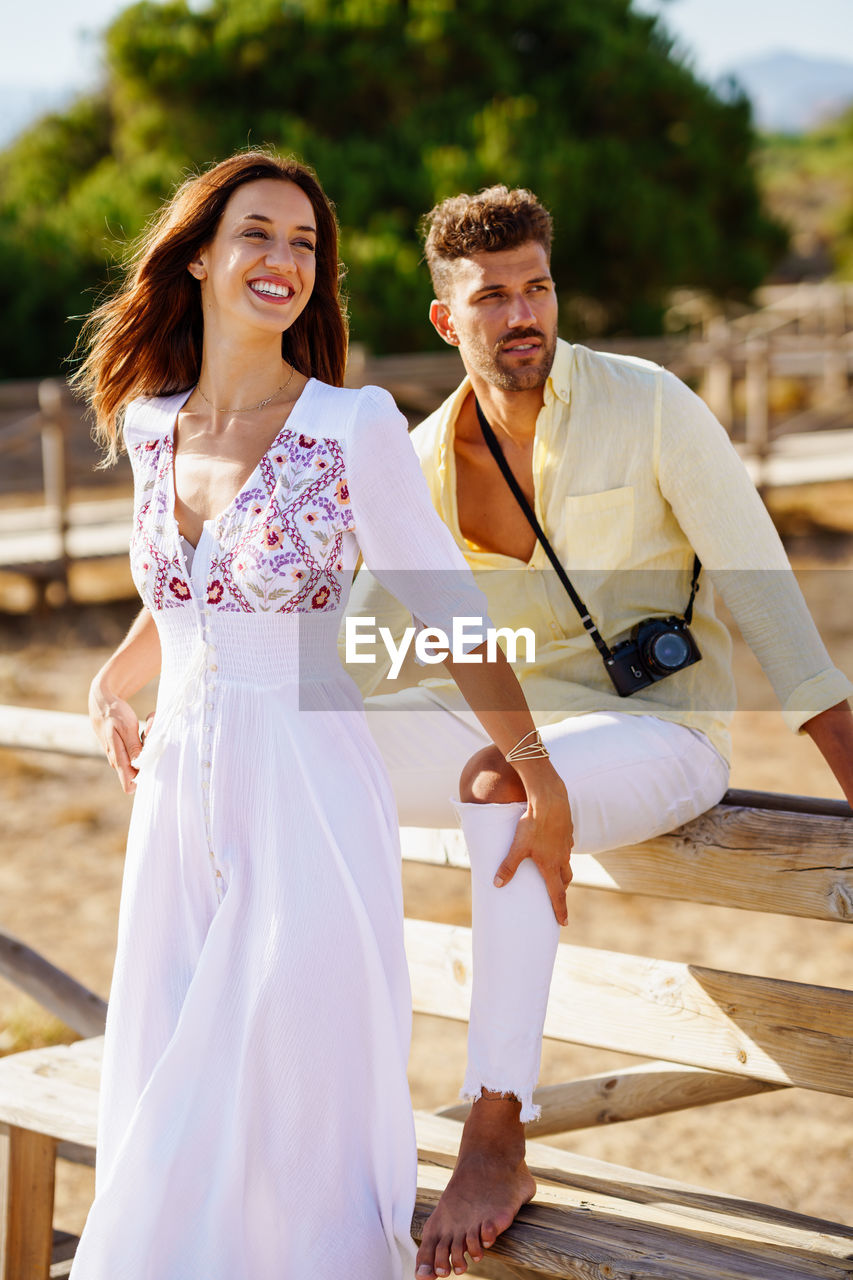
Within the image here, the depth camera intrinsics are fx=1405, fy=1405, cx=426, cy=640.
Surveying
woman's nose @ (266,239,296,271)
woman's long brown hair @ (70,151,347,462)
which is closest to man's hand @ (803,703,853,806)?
woman's long brown hair @ (70,151,347,462)

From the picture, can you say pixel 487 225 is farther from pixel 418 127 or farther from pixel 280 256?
pixel 418 127

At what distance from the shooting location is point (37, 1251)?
275 centimetres

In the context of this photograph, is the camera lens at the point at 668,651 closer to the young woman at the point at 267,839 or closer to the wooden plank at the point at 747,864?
the wooden plank at the point at 747,864

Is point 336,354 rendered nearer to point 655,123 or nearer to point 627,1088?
point 627,1088

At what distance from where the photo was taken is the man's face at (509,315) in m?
2.69

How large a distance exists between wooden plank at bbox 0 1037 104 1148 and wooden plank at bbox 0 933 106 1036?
1.47 feet

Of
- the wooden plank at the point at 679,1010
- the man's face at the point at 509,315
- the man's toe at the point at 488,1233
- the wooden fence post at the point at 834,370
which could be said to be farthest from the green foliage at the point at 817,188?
the man's toe at the point at 488,1233

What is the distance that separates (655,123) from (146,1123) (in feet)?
53.7

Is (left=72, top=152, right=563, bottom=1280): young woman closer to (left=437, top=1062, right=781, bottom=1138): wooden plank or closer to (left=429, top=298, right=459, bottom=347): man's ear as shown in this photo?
(left=429, top=298, right=459, bottom=347): man's ear

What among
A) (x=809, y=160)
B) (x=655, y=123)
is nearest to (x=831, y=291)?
(x=655, y=123)

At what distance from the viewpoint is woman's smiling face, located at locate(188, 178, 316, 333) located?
2219mm

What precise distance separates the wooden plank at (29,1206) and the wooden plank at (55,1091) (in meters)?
0.09

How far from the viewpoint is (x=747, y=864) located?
2.40 meters

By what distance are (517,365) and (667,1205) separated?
4.97ft
